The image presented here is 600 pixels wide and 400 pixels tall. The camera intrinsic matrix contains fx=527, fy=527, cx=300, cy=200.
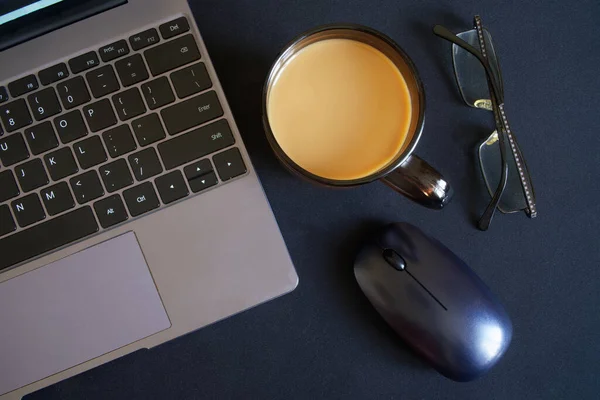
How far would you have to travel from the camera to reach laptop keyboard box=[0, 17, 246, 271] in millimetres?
464

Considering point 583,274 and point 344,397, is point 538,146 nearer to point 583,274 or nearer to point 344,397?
point 583,274

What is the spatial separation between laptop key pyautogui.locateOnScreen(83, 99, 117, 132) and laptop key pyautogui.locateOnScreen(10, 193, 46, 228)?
0.08 m

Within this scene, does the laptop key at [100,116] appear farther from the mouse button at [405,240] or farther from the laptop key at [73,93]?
the mouse button at [405,240]

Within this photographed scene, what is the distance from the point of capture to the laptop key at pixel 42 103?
18.5 inches

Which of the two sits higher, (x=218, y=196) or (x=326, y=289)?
(x=218, y=196)

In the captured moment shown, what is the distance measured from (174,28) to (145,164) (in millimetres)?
124

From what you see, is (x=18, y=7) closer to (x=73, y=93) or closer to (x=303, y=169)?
(x=73, y=93)

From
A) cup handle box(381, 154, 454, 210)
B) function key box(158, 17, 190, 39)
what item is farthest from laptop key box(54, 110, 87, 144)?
cup handle box(381, 154, 454, 210)

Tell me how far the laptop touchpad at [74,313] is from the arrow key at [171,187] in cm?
6

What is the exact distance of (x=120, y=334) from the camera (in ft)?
1.60

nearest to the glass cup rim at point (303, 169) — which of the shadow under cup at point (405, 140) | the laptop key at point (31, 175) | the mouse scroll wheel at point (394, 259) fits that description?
the shadow under cup at point (405, 140)

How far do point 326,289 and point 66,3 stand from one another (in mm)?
362

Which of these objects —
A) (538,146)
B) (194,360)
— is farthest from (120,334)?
(538,146)

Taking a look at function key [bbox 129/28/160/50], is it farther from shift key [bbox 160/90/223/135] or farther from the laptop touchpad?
the laptop touchpad
